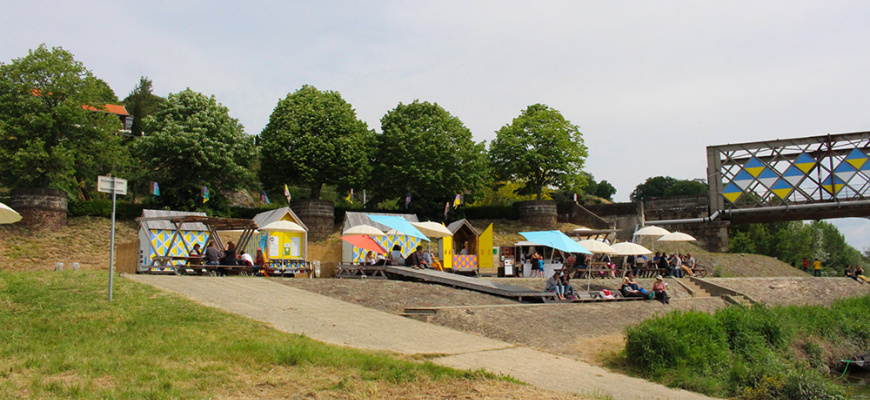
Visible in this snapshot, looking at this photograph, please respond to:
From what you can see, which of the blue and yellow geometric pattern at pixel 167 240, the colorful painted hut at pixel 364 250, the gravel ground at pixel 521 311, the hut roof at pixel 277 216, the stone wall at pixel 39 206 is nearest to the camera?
the gravel ground at pixel 521 311

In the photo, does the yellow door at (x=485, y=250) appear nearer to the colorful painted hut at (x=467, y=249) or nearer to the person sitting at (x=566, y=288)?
the colorful painted hut at (x=467, y=249)

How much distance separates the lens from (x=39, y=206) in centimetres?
3409

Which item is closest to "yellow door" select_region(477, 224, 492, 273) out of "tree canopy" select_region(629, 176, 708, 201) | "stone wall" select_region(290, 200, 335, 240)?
"stone wall" select_region(290, 200, 335, 240)

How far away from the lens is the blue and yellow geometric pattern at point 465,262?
30.6 meters

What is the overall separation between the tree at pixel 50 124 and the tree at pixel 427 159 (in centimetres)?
1740

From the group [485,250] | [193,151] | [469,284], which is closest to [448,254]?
[485,250]

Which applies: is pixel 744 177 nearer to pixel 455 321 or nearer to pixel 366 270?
pixel 366 270

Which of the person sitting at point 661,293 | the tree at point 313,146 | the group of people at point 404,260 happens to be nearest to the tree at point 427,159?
the tree at point 313,146

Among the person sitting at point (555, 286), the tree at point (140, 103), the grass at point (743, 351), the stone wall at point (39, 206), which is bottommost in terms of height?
the grass at point (743, 351)

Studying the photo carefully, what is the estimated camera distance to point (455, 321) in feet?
49.5

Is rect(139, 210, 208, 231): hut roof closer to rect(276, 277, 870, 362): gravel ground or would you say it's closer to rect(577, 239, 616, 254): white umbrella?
rect(276, 277, 870, 362): gravel ground

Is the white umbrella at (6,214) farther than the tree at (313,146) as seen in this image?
No

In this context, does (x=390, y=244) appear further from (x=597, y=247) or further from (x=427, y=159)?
(x=427, y=159)

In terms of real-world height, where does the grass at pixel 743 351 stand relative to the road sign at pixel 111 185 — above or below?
below
